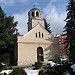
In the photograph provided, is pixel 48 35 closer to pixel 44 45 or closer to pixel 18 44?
pixel 44 45

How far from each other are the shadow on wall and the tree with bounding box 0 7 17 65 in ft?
23.2

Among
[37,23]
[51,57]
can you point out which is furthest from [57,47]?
[37,23]

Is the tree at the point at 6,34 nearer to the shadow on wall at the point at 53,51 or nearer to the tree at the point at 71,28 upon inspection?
the shadow on wall at the point at 53,51

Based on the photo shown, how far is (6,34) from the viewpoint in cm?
4128

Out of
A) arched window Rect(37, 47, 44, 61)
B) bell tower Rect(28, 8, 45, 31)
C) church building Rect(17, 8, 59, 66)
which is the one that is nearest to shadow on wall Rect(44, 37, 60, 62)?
church building Rect(17, 8, 59, 66)

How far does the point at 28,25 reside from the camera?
52.0m

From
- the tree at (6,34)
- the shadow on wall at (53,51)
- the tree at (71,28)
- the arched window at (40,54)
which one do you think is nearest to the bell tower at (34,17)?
the tree at (6,34)

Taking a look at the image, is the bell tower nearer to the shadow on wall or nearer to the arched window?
the shadow on wall

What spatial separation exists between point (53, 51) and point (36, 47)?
3619 millimetres

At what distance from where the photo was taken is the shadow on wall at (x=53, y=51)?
4569cm

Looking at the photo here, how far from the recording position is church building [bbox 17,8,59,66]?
44.1 metres

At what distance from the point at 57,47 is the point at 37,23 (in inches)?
274

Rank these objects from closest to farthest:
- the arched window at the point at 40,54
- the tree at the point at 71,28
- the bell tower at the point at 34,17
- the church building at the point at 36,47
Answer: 1. the tree at the point at 71,28
2. the church building at the point at 36,47
3. the arched window at the point at 40,54
4. the bell tower at the point at 34,17

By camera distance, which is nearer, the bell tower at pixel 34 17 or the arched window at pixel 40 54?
the arched window at pixel 40 54
